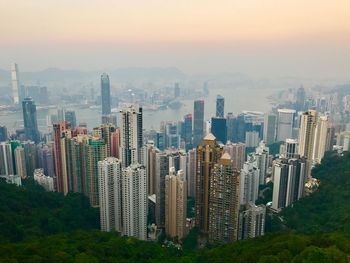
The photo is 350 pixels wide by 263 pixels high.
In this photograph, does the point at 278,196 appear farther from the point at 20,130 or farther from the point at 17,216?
the point at 20,130

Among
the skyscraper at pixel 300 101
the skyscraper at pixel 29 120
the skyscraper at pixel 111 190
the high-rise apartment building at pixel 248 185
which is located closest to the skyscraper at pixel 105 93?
the skyscraper at pixel 29 120

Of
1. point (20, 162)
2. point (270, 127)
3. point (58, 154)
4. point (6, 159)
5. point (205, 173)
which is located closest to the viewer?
point (205, 173)

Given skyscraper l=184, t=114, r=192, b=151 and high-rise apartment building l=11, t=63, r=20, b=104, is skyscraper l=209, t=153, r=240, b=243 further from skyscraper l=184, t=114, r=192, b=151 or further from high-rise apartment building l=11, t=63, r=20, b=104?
high-rise apartment building l=11, t=63, r=20, b=104

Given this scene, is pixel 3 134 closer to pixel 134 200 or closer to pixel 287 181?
pixel 134 200

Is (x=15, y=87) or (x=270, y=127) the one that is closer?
(x=15, y=87)

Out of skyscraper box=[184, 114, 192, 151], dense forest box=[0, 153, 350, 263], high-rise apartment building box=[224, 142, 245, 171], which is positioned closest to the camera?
dense forest box=[0, 153, 350, 263]

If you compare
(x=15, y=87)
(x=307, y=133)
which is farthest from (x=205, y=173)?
(x=15, y=87)

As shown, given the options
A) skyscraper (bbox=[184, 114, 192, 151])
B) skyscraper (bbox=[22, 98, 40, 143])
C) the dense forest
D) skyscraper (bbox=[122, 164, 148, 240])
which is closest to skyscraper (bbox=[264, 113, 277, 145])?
skyscraper (bbox=[184, 114, 192, 151])
